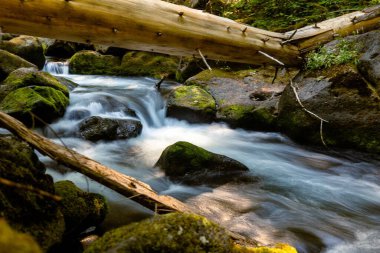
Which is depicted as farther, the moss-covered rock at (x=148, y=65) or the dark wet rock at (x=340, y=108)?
the moss-covered rock at (x=148, y=65)

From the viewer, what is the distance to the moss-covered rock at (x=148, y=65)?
42.2 ft

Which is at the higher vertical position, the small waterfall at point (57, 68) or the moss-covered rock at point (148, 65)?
the moss-covered rock at point (148, 65)

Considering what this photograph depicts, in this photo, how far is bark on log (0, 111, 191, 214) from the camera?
271cm

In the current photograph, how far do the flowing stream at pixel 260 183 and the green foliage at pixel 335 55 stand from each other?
1739mm

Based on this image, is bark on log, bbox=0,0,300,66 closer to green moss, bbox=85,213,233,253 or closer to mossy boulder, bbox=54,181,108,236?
mossy boulder, bbox=54,181,108,236

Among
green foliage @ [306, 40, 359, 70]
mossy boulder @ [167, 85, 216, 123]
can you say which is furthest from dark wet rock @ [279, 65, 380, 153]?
mossy boulder @ [167, 85, 216, 123]

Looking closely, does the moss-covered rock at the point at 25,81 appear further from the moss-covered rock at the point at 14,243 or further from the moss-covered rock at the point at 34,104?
the moss-covered rock at the point at 14,243

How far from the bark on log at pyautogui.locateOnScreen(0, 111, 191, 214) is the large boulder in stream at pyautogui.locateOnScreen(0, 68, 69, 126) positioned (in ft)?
13.2

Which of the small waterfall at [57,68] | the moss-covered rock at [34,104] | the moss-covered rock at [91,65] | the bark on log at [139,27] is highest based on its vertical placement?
the bark on log at [139,27]

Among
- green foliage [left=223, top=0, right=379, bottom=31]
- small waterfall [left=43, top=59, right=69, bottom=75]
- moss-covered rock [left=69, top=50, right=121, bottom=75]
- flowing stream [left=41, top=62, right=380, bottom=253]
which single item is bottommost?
flowing stream [left=41, top=62, right=380, bottom=253]

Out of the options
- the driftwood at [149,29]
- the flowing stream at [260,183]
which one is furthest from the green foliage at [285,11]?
the flowing stream at [260,183]

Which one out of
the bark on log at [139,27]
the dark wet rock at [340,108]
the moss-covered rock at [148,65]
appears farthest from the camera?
the moss-covered rock at [148,65]

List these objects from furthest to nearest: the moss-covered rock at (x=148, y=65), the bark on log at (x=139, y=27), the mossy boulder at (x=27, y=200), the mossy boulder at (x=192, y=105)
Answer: the moss-covered rock at (x=148, y=65)
the mossy boulder at (x=192, y=105)
the bark on log at (x=139, y=27)
the mossy boulder at (x=27, y=200)

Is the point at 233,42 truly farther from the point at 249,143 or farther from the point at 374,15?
the point at 374,15
